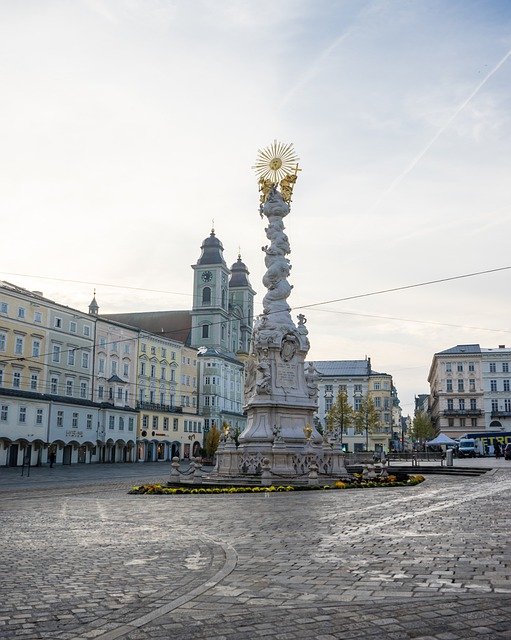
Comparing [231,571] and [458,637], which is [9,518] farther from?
[458,637]

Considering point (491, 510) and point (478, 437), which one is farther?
point (478, 437)

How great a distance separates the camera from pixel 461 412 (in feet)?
353

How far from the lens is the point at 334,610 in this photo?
6969 mm

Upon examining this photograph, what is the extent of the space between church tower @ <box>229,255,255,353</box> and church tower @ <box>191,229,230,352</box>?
25.7 ft

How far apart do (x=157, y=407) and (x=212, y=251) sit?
40.8 m

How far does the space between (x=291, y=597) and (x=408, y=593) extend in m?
1.31

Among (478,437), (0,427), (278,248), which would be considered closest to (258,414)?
(278,248)

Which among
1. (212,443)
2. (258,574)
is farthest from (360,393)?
(258,574)

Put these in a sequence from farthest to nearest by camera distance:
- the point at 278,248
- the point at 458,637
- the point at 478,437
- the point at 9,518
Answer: the point at 478,437 → the point at 278,248 → the point at 9,518 → the point at 458,637

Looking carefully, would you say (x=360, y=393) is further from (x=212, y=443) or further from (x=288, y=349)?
(x=288, y=349)

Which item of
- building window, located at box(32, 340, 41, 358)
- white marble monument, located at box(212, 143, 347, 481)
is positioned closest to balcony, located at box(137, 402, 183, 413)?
building window, located at box(32, 340, 41, 358)

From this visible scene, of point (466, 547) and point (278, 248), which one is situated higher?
point (278, 248)

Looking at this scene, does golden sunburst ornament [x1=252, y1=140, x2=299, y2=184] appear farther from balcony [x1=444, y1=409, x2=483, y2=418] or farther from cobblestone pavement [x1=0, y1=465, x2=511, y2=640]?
balcony [x1=444, y1=409, x2=483, y2=418]

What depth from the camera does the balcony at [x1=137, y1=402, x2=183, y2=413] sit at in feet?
268
